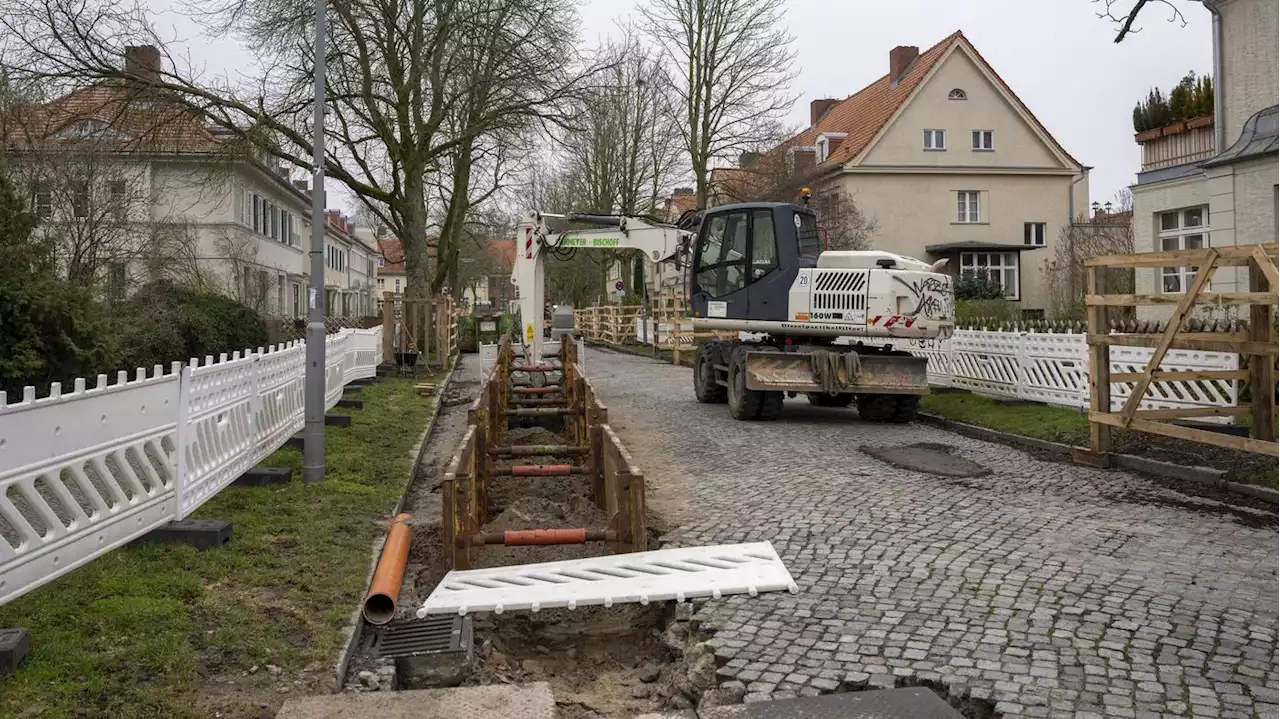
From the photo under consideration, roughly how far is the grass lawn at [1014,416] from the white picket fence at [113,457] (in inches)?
347

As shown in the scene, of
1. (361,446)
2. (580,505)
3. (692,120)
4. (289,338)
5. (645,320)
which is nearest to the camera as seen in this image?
(580,505)

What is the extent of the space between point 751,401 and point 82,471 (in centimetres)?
971

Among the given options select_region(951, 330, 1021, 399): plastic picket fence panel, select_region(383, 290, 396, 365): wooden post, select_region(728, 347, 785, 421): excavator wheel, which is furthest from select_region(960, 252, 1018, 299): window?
select_region(728, 347, 785, 421): excavator wheel

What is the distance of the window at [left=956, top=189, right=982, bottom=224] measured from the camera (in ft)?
128

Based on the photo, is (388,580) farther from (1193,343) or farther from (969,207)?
(969,207)

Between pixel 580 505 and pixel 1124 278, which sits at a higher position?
pixel 1124 278

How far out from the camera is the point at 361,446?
1076 cm

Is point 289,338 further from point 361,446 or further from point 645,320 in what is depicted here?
point 645,320

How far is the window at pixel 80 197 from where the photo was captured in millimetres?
16641

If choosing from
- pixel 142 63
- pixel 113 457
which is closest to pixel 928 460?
pixel 113 457

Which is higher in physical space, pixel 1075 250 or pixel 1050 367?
pixel 1075 250

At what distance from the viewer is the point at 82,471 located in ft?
16.5

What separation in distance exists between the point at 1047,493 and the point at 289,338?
17.7m

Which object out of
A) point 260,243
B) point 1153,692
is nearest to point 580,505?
point 1153,692
